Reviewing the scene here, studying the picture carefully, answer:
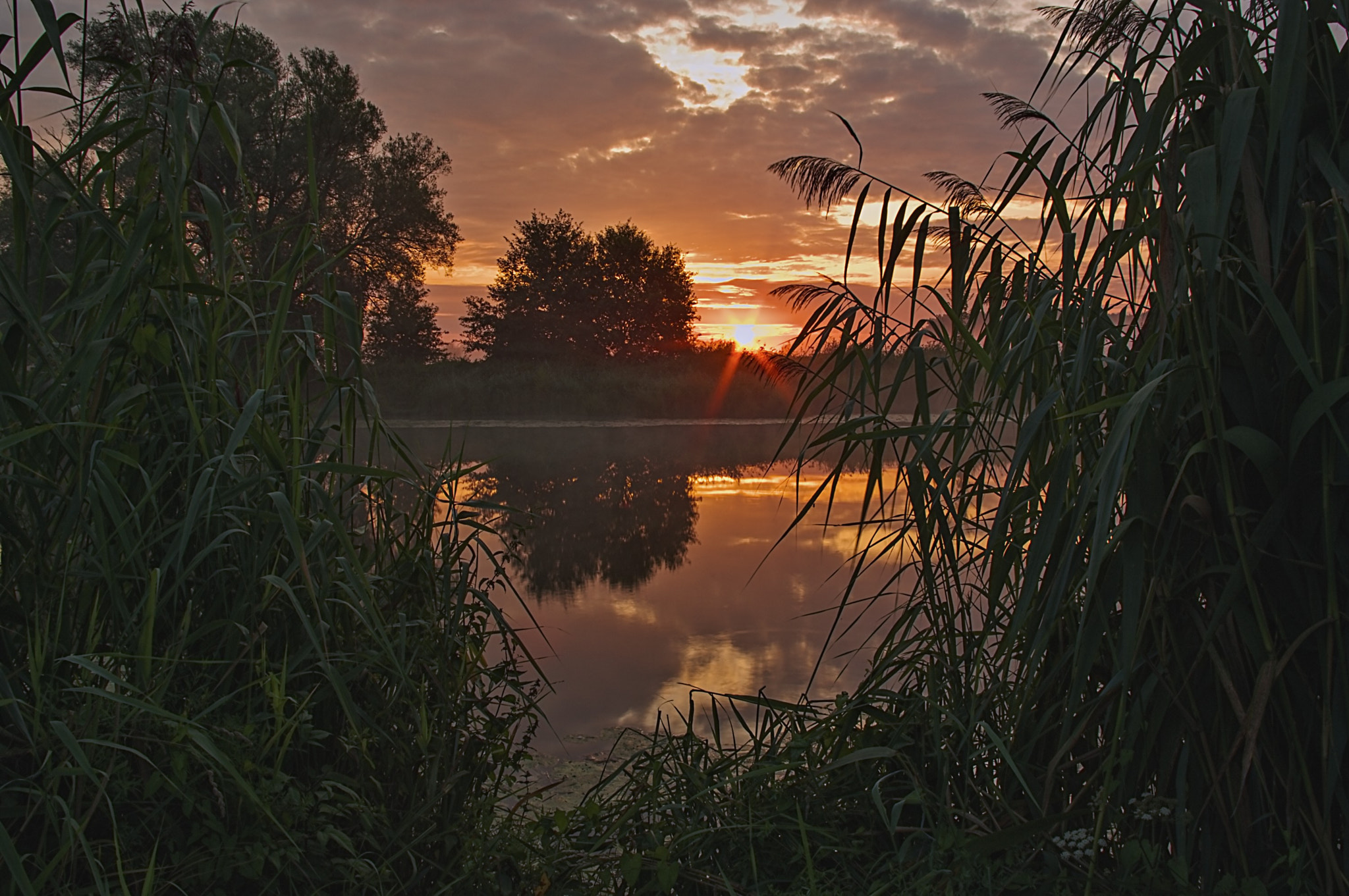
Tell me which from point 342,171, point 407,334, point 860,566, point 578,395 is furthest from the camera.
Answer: point 407,334

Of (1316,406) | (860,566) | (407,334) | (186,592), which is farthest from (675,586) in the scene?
(407,334)

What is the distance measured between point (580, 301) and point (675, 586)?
71.6ft

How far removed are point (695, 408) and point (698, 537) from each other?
10.2m

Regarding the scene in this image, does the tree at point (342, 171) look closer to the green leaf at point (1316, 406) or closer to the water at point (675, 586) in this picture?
the water at point (675, 586)

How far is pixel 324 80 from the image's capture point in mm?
14070

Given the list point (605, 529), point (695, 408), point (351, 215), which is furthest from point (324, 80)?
point (605, 529)

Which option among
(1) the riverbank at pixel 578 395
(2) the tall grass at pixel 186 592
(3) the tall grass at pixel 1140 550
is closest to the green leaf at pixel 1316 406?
(3) the tall grass at pixel 1140 550

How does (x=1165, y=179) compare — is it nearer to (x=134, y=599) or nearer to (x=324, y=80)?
(x=134, y=599)

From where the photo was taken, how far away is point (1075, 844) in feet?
4.67

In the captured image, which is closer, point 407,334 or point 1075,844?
point 1075,844

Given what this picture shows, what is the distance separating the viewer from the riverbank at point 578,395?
16172 millimetres

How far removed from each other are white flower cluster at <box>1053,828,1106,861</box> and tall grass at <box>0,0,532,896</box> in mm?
890

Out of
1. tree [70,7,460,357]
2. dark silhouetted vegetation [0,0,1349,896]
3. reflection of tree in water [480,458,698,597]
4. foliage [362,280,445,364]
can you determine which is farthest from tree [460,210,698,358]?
dark silhouetted vegetation [0,0,1349,896]

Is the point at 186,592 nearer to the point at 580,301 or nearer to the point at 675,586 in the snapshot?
the point at 675,586
